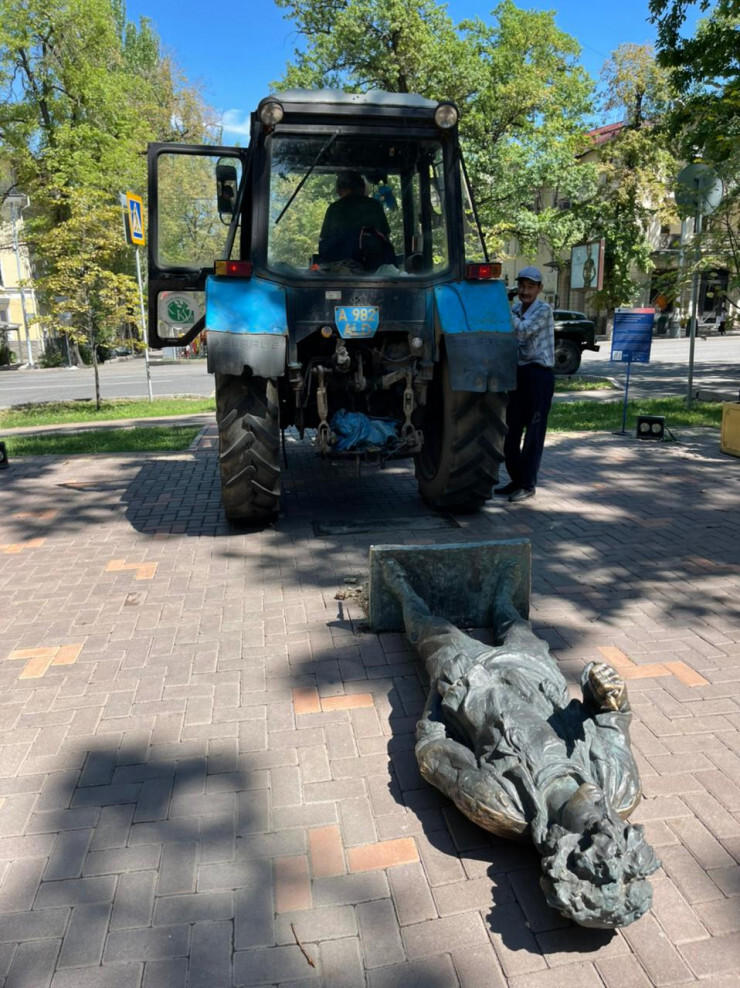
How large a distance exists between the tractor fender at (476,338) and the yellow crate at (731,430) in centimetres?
391

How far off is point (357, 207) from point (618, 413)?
22.3 ft

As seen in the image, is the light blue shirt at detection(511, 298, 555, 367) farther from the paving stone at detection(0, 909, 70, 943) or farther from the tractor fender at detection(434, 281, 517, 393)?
the paving stone at detection(0, 909, 70, 943)

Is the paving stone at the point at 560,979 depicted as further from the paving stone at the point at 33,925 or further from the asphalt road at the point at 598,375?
the asphalt road at the point at 598,375

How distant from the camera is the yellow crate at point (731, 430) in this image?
800 centimetres

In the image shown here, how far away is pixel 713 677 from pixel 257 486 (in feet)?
10.5

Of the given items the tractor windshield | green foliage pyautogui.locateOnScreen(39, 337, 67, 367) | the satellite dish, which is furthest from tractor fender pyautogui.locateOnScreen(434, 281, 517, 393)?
green foliage pyautogui.locateOnScreen(39, 337, 67, 367)

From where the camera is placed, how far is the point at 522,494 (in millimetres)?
6547

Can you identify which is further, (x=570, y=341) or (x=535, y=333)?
(x=570, y=341)

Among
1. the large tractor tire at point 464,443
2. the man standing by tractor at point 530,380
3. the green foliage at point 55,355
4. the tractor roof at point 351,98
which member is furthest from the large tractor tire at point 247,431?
the green foliage at point 55,355

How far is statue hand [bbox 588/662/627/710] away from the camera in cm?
254

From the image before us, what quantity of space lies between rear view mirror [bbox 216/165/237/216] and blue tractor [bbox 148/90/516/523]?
0.01m

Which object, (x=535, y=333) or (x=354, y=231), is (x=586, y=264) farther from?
(x=354, y=231)

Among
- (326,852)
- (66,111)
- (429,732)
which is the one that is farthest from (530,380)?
(66,111)

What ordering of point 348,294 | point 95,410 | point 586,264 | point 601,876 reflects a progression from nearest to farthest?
point 601,876 → point 348,294 → point 586,264 → point 95,410
